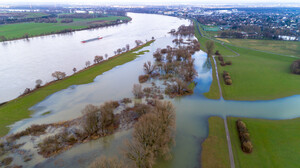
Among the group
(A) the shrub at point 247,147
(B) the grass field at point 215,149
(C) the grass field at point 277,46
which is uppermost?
(C) the grass field at point 277,46

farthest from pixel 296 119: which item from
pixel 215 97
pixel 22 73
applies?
pixel 22 73

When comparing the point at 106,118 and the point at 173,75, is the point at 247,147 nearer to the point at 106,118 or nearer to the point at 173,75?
the point at 106,118

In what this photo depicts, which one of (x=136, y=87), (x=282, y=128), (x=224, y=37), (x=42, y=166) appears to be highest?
(x=224, y=37)

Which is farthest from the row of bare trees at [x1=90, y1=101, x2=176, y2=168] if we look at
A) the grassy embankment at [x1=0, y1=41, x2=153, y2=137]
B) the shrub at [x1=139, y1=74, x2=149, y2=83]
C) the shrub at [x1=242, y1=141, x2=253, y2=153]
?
the grassy embankment at [x1=0, y1=41, x2=153, y2=137]

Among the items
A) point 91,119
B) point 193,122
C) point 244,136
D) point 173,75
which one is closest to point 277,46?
point 173,75

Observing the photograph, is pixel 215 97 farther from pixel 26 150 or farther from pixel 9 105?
pixel 9 105

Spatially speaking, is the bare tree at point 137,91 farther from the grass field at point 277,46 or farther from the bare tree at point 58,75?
the grass field at point 277,46

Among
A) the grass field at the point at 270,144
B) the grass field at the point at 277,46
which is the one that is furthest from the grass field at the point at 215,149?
the grass field at the point at 277,46
